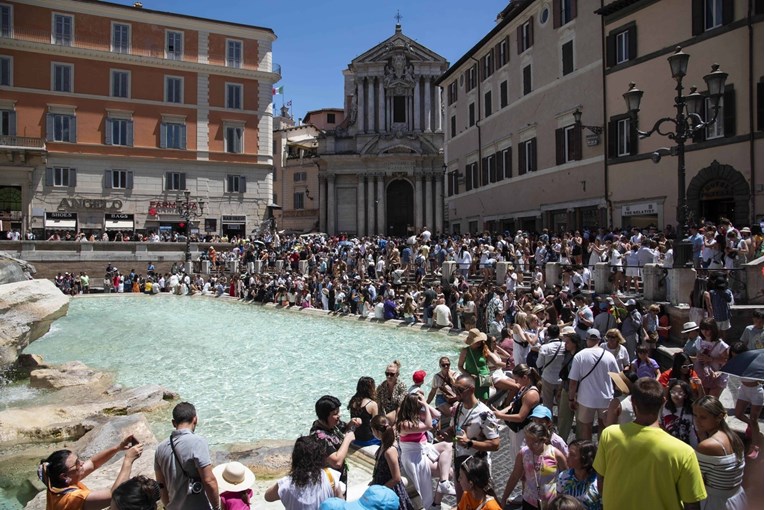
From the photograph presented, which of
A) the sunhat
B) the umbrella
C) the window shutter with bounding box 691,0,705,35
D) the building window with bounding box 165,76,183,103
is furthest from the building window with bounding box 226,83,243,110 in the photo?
the umbrella

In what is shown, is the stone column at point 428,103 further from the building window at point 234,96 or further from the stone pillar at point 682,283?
the stone pillar at point 682,283

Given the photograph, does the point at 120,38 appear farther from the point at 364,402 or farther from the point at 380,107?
the point at 364,402

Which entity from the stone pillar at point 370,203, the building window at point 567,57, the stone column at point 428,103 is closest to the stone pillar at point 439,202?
the stone column at point 428,103

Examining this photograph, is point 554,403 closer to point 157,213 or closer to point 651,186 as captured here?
point 651,186

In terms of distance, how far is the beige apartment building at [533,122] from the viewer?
1001 inches

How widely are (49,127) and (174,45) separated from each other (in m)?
9.94

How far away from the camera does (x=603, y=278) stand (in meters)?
16.4

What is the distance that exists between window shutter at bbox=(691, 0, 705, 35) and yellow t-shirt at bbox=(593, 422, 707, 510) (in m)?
19.4

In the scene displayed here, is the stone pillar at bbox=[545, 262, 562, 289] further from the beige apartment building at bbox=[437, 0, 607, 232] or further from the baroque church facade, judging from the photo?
the baroque church facade

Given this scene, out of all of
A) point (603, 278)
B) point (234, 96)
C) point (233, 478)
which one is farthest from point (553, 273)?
point (234, 96)

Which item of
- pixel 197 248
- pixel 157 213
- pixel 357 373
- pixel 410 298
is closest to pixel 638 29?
pixel 410 298

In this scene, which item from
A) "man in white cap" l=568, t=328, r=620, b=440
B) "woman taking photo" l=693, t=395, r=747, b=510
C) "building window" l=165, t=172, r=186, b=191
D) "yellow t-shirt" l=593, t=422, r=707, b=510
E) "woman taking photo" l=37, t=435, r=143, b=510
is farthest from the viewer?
"building window" l=165, t=172, r=186, b=191

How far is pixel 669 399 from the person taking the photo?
6.34 meters

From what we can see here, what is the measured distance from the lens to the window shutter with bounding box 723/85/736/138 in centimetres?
1898
